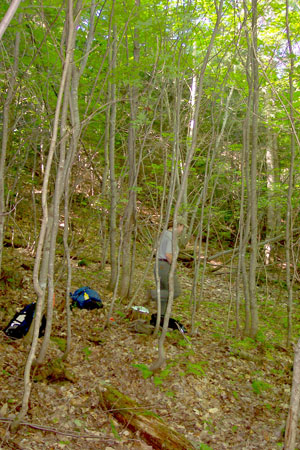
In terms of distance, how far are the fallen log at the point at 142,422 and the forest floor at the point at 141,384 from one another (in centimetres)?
7

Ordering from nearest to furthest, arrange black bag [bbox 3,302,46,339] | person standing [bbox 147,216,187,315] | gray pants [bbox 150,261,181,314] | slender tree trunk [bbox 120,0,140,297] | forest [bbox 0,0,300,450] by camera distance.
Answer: forest [bbox 0,0,300,450]
black bag [bbox 3,302,46,339]
person standing [bbox 147,216,187,315]
gray pants [bbox 150,261,181,314]
slender tree trunk [bbox 120,0,140,297]

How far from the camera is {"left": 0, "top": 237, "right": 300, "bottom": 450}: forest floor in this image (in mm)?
3209

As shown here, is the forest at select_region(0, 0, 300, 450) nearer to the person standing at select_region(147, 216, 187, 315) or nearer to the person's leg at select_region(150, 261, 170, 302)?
the person standing at select_region(147, 216, 187, 315)

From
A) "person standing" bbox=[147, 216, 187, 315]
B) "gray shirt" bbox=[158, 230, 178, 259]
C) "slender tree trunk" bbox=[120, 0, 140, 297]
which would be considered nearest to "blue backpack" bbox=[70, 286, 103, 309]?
"slender tree trunk" bbox=[120, 0, 140, 297]

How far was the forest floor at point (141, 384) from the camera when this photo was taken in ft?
10.5

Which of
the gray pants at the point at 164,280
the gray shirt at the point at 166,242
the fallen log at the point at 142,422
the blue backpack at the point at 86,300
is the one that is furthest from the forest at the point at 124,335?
the gray pants at the point at 164,280

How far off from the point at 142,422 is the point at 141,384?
76 cm

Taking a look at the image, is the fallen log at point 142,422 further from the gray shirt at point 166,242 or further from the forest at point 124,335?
the gray shirt at point 166,242

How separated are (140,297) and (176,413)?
358cm

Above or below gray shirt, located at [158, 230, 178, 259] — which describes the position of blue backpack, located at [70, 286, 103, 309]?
below

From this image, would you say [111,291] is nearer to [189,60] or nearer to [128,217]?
[128,217]

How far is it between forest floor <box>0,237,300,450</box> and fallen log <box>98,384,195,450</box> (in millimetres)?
66

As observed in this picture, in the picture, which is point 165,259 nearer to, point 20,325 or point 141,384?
point 141,384

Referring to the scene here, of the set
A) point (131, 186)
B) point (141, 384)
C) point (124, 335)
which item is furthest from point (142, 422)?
point (131, 186)
